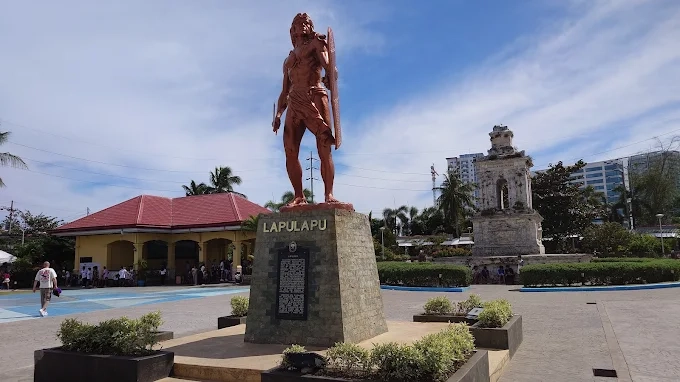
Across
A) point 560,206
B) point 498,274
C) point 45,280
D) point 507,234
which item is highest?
point 560,206

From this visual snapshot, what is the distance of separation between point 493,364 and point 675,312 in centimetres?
746

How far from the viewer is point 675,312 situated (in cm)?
1053

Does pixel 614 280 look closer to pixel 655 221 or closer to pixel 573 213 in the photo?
pixel 573 213

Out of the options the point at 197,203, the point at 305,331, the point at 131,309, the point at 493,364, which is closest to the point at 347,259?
the point at 305,331

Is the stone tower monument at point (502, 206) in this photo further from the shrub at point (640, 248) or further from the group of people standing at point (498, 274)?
the shrub at point (640, 248)

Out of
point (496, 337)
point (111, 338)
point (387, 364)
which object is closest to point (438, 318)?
point (496, 337)

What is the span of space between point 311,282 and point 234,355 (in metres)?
1.36

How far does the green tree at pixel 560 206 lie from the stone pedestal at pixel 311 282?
34.3 m

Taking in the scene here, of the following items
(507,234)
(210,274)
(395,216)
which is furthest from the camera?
(395,216)

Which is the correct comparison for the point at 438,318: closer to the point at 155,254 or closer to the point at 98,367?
the point at 98,367

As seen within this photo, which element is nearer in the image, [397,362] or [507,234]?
[397,362]

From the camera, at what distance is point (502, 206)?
26.7m

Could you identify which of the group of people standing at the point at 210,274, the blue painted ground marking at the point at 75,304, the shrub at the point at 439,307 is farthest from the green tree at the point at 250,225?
the shrub at the point at 439,307

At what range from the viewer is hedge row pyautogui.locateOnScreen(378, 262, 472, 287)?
19391 millimetres
